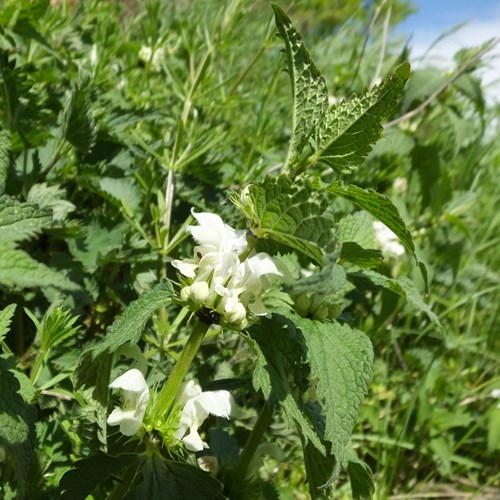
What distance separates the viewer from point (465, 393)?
1.79 metres

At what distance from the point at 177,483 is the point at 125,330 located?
188 millimetres

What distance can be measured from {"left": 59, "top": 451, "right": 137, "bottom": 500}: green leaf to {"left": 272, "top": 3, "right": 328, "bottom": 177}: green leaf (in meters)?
0.38

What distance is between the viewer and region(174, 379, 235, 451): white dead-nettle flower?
735 millimetres

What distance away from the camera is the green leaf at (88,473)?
28.1 inches

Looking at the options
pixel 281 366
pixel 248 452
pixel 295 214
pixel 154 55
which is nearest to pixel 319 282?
pixel 295 214

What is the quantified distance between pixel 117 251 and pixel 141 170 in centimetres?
22

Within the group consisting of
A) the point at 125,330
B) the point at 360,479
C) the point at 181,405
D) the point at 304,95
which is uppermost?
the point at 304,95

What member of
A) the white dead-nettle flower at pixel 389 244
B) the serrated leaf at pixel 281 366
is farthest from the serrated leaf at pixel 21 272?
the white dead-nettle flower at pixel 389 244

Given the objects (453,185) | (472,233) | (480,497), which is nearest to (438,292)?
(472,233)

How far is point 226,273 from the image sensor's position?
2.27 feet

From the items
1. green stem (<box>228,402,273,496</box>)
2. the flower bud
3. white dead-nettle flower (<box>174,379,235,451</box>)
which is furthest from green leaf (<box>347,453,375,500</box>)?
the flower bud

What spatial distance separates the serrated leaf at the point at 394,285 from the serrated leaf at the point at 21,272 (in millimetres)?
374

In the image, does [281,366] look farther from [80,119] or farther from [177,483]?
[80,119]

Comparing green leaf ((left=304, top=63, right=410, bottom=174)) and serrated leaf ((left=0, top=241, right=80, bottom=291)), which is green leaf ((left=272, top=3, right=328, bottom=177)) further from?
serrated leaf ((left=0, top=241, right=80, bottom=291))
